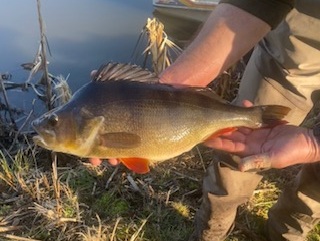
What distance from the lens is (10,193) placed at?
120 inches

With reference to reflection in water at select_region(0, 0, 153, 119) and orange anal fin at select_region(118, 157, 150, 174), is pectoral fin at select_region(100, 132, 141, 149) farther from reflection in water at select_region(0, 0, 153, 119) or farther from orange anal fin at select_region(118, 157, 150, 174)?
reflection in water at select_region(0, 0, 153, 119)

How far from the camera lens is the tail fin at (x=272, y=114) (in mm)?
1934

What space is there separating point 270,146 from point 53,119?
0.89 m

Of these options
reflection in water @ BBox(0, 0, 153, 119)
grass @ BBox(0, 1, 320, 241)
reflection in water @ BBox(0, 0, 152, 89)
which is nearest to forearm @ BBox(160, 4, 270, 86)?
grass @ BBox(0, 1, 320, 241)

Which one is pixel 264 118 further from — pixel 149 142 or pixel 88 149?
pixel 88 149

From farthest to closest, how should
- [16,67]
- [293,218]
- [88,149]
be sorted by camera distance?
1. [16,67]
2. [293,218]
3. [88,149]

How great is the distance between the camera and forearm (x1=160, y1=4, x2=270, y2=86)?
6.98 feet

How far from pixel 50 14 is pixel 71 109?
414 cm

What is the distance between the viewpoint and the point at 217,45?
7.09 ft

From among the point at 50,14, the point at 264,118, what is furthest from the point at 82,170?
the point at 50,14

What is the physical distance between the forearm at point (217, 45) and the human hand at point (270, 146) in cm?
32

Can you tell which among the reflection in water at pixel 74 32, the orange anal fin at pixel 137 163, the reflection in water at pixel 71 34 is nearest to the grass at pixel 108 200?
the orange anal fin at pixel 137 163

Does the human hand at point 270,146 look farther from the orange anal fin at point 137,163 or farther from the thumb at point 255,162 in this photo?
the orange anal fin at point 137,163

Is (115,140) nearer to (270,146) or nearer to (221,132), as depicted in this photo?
(221,132)
